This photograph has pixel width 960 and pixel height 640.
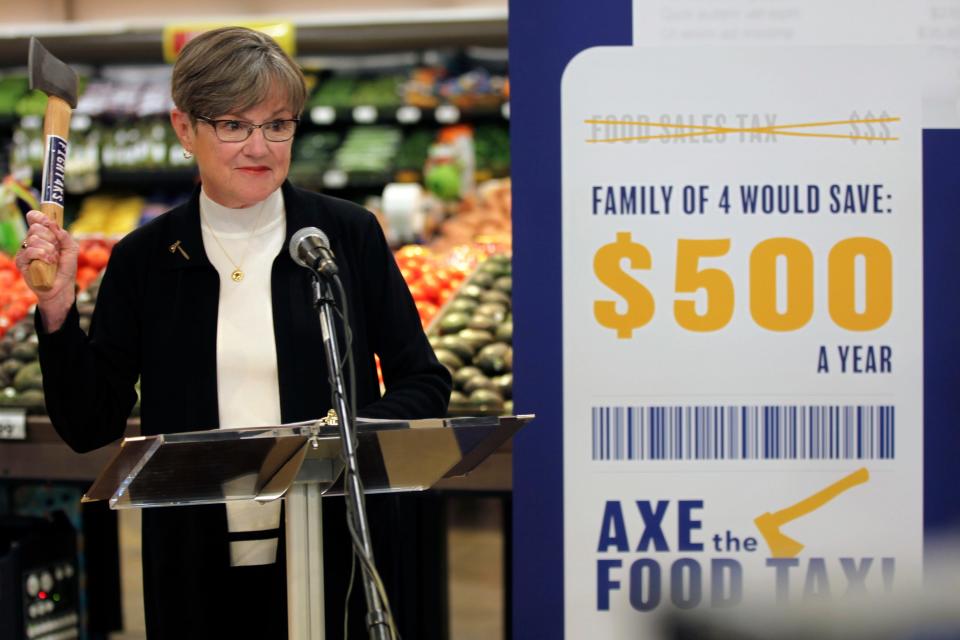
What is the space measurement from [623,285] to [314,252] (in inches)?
29.5

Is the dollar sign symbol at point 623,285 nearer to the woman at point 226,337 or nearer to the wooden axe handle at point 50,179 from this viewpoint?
the woman at point 226,337

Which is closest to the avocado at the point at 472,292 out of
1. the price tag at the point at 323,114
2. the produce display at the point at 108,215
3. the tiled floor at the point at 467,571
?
the tiled floor at the point at 467,571

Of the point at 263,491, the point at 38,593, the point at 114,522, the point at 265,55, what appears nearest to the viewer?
the point at 263,491

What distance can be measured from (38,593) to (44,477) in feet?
0.94

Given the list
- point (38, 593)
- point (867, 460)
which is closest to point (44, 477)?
point (38, 593)

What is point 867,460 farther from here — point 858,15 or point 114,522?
point 114,522

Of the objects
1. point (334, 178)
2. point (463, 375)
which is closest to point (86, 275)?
point (463, 375)

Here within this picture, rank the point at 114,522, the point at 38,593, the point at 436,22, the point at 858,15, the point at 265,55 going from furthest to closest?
1. the point at 436,22
2. the point at 114,522
3. the point at 38,593
4. the point at 858,15
5. the point at 265,55

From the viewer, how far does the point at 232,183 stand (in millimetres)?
1703

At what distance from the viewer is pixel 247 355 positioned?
67.9 inches

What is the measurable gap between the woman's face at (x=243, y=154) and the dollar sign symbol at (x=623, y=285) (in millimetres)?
545

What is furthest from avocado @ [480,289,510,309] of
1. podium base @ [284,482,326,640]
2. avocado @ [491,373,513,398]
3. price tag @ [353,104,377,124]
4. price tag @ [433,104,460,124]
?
price tag @ [353,104,377,124]

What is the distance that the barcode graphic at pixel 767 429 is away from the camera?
1.96 m

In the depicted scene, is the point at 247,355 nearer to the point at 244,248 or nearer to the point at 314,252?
the point at 244,248
